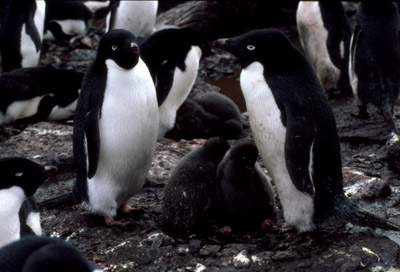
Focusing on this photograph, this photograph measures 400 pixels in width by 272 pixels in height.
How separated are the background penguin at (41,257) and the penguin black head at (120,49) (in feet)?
7.07

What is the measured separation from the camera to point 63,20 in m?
10.3

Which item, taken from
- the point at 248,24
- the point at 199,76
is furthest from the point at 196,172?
the point at 248,24

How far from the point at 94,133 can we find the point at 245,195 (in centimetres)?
100

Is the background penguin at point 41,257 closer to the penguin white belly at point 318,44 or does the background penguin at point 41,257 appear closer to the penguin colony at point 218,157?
the penguin colony at point 218,157

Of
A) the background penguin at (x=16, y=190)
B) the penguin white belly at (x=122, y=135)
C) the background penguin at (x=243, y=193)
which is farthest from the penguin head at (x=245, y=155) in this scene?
the background penguin at (x=16, y=190)

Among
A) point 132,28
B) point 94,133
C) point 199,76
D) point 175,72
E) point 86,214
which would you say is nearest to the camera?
point 94,133

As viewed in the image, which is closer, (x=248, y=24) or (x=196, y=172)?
(x=196, y=172)

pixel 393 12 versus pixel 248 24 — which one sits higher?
pixel 393 12

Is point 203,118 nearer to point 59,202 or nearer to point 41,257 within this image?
point 59,202

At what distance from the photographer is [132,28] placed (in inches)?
358

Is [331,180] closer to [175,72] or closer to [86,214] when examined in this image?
[86,214]

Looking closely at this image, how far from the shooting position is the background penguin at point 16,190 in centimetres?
324

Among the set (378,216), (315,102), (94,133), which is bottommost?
(378,216)

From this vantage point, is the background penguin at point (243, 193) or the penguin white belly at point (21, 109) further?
the penguin white belly at point (21, 109)
